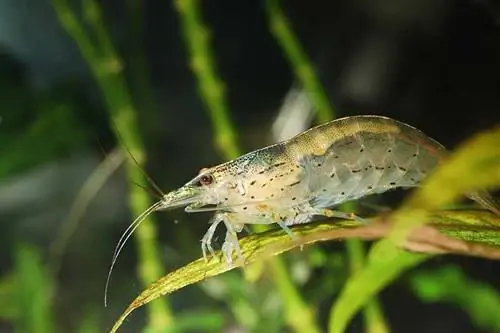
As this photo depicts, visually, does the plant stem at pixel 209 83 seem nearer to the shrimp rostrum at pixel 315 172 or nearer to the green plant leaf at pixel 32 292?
the shrimp rostrum at pixel 315 172

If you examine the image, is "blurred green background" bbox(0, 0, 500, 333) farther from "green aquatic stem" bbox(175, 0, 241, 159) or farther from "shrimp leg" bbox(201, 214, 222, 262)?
"shrimp leg" bbox(201, 214, 222, 262)

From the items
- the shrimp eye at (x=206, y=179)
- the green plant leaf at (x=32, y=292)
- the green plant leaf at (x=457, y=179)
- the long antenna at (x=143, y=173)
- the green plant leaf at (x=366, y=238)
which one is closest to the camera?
the green plant leaf at (x=457, y=179)

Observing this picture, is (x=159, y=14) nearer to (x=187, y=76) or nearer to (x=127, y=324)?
(x=187, y=76)

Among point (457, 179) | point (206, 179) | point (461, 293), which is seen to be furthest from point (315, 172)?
point (457, 179)

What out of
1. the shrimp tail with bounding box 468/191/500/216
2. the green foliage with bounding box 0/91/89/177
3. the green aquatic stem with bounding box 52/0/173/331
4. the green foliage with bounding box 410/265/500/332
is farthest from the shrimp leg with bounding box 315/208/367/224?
the green foliage with bounding box 0/91/89/177

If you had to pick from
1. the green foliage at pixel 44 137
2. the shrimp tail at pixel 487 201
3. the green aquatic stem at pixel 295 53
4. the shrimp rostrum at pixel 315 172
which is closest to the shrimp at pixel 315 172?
the shrimp rostrum at pixel 315 172

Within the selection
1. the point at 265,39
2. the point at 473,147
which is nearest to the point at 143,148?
the point at 265,39

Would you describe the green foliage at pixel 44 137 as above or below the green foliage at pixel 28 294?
above

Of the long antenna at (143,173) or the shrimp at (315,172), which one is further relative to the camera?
the long antenna at (143,173)
